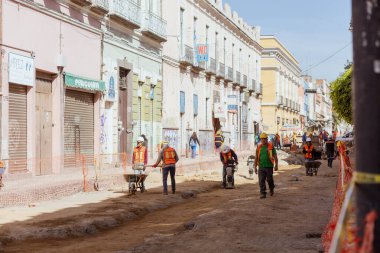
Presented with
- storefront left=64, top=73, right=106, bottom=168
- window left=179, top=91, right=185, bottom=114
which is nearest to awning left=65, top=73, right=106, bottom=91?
storefront left=64, top=73, right=106, bottom=168

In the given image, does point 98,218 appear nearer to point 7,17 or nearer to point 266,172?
point 266,172

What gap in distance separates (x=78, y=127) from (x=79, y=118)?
0.33m

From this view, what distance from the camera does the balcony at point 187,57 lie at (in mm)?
35591

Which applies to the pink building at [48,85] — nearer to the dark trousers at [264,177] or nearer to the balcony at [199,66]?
the dark trousers at [264,177]

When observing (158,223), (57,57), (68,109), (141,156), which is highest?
(57,57)

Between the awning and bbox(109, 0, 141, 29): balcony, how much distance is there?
280 cm

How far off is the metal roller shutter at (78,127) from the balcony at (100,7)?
2.88m

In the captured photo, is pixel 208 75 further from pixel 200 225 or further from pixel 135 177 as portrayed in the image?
pixel 200 225

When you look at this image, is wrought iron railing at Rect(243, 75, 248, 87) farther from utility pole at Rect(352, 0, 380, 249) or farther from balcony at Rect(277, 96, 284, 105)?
utility pole at Rect(352, 0, 380, 249)

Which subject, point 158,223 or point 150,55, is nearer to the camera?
point 158,223

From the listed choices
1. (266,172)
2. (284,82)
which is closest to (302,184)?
(266,172)

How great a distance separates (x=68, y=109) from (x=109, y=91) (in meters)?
3.33

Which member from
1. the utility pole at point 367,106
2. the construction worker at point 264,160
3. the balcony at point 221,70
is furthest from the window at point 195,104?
the utility pole at point 367,106

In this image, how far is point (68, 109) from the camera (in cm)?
2180
